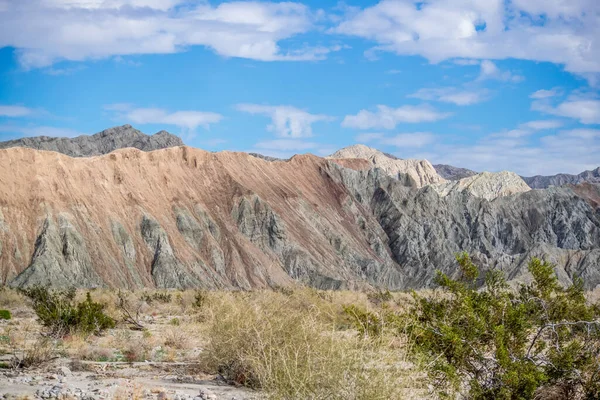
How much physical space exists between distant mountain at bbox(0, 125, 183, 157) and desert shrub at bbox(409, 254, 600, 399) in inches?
4943

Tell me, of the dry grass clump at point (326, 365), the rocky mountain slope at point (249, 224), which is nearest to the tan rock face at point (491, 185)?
the rocky mountain slope at point (249, 224)

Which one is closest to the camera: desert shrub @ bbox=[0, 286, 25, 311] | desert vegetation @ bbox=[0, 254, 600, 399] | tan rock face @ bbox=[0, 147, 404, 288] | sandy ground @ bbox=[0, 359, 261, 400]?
desert vegetation @ bbox=[0, 254, 600, 399]

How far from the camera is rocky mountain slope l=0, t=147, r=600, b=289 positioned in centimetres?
7250

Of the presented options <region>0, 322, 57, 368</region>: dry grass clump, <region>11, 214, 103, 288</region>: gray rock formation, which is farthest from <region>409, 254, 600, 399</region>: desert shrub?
<region>11, 214, 103, 288</region>: gray rock formation

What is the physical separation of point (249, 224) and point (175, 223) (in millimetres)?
10625

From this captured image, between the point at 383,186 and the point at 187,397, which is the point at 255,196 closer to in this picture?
the point at 383,186

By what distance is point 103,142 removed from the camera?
464ft

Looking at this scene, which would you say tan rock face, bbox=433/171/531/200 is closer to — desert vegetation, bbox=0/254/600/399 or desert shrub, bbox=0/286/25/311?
desert shrub, bbox=0/286/25/311

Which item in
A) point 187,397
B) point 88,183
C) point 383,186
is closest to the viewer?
point 187,397

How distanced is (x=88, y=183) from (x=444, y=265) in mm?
49367

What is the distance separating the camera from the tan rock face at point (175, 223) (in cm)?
7112

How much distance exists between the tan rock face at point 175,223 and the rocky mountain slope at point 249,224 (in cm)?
16

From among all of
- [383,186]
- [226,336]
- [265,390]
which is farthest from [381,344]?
[383,186]

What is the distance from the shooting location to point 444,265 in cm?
9819
